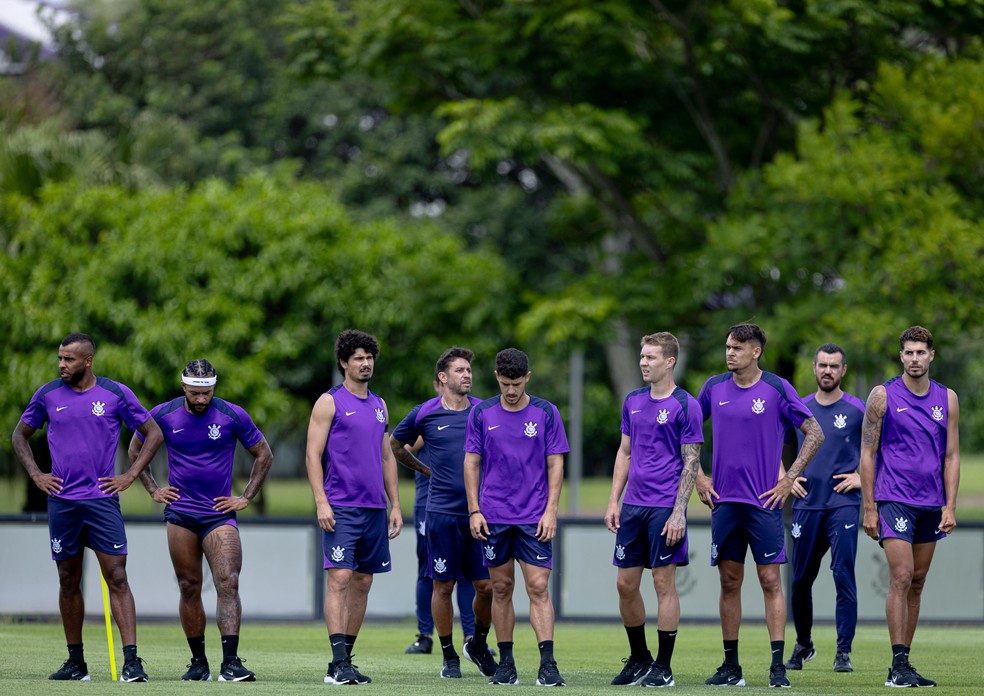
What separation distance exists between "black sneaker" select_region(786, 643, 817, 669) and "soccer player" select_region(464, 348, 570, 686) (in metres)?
2.51

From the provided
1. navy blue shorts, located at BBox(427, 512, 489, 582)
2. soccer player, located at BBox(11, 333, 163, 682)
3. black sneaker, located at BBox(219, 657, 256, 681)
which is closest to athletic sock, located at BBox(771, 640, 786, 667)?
navy blue shorts, located at BBox(427, 512, 489, 582)

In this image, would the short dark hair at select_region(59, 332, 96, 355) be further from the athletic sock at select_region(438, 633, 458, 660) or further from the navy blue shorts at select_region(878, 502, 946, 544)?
the navy blue shorts at select_region(878, 502, 946, 544)

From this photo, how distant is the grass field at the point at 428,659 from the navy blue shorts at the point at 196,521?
95cm

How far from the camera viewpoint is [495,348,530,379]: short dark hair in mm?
9305

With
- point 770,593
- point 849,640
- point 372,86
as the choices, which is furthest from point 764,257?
point 372,86

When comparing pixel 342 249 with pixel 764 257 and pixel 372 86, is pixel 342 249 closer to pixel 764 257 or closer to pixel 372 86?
pixel 764 257

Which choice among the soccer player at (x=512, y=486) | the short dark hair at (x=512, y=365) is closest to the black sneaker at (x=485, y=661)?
the soccer player at (x=512, y=486)

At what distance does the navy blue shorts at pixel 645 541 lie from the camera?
9.31 m

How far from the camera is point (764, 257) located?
22.1 m

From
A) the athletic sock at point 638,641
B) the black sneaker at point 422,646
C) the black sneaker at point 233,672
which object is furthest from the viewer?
the black sneaker at point 422,646

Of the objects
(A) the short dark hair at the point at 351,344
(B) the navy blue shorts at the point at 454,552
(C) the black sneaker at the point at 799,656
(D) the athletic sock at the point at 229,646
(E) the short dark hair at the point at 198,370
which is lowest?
(C) the black sneaker at the point at 799,656

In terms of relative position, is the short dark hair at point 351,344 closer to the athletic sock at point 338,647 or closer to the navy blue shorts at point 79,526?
the athletic sock at point 338,647

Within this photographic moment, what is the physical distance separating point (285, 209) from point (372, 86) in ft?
35.4

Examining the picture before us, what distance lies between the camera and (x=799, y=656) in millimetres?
11148
